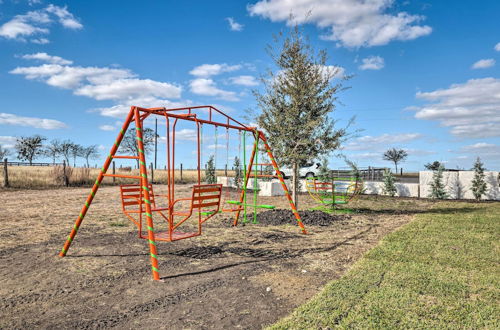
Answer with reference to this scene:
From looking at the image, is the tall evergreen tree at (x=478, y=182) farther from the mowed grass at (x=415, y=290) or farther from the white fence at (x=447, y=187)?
the mowed grass at (x=415, y=290)

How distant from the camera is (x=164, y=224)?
9.06 metres

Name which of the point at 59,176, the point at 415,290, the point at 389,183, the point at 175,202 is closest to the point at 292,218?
the point at 175,202

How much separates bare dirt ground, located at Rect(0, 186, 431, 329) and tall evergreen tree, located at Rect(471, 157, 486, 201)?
30.1 feet

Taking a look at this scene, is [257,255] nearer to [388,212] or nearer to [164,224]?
[164,224]

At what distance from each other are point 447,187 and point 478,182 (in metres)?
1.38

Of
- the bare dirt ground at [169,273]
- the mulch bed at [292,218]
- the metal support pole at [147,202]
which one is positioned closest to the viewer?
the bare dirt ground at [169,273]

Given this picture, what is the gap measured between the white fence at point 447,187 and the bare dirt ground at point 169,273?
29.4 feet

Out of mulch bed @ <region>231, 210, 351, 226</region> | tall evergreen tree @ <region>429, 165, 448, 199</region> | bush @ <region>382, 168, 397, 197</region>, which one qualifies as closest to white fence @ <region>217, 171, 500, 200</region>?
tall evergreen tree @ <region>429, 165, 448, 199</region>

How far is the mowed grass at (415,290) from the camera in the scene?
11.3 ft

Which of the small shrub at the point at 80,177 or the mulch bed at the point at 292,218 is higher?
the small shrub at the point at 80,177

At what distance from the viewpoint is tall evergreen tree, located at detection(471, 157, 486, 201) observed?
1545 centimetres

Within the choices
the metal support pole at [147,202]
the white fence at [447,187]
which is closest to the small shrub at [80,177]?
the white fence at [447,187]

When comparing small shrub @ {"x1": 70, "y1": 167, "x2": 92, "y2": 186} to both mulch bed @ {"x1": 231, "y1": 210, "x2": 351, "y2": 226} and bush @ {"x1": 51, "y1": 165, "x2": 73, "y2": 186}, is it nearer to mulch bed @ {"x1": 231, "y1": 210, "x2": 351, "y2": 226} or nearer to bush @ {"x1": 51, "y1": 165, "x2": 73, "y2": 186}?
bush @ {"x1": 51, "y1": 165, "x2": 73, "y2": 186}

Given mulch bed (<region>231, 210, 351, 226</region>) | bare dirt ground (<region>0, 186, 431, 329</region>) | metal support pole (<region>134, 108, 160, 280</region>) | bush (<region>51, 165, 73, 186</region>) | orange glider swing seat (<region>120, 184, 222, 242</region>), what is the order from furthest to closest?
bush (<region>51, 165, 73, 186</region>), mulch bed (<region>231, 210, 351, 226</region>), orange glider swing seat (<region>120, 184, 222, 242</region>), metal support pole (<region>134, 108, 160, 280</region>), bare dirt ground (<region>0, 186, 431, 329</region>)
